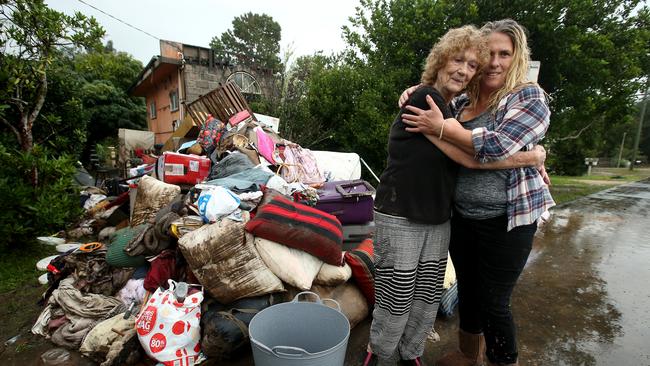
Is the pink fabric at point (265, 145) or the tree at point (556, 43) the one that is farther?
the tree at point (556, 43)

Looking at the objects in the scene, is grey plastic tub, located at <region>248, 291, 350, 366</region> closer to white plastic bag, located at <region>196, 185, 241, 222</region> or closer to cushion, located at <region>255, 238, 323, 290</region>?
cushion, located at <region>255, 238, 323, 290</region>

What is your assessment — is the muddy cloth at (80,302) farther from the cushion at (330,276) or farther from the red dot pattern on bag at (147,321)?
the cushion at (330,276)

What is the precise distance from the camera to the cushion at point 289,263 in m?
2.04

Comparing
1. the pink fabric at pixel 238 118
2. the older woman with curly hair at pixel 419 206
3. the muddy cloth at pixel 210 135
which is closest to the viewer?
the older woman with curly hair at pixel 419 206

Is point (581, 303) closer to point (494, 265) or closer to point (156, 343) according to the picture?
point (494, 265)

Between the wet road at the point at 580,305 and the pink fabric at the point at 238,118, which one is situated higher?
the pink fabric at the point at 238,118

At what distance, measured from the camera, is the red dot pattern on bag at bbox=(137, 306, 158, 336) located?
1.83 meters

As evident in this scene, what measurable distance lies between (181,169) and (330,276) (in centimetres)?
250

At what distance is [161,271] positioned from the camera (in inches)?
87.4

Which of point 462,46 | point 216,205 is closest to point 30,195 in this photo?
point 216,205

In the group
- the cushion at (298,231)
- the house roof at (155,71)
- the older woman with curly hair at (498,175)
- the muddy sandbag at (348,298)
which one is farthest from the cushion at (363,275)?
the house roof at (155,71)

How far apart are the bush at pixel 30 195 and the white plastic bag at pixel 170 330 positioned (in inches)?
97.3

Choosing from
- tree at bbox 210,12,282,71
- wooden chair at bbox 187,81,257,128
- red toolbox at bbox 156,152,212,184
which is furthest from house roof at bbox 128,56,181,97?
tree at bbox 210,12,282,71

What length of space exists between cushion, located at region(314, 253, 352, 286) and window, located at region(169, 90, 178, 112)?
11198 millimetres
